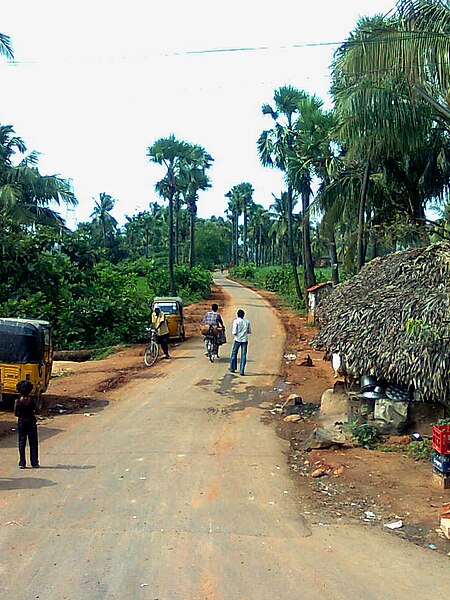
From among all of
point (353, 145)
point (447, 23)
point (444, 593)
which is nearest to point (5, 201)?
point (353, 145)

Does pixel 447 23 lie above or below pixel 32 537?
above

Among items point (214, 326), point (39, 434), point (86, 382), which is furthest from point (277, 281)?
point (39, 434)

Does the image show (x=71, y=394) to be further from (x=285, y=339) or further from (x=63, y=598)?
(x=285, y=339)

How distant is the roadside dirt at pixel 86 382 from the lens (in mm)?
14031

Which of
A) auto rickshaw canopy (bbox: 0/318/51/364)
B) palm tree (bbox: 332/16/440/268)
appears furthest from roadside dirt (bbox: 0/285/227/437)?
palm tree (bbox: 332/16/440/268)

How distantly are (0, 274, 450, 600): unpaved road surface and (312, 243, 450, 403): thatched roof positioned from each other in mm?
2191

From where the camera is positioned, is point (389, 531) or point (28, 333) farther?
point (28, 333)

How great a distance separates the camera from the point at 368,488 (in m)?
8.97

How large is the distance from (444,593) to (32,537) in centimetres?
394

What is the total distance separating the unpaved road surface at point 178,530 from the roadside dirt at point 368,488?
0.85ft

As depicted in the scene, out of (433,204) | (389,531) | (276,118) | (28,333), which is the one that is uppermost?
(276,118)

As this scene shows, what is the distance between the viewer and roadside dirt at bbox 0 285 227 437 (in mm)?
14031

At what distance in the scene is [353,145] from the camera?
20.5 metres

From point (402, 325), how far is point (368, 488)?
342cm
